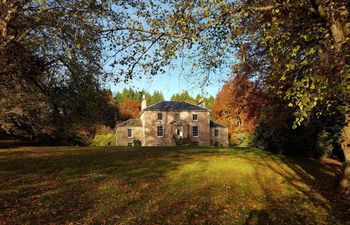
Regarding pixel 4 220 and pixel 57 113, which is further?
pixel 57 113

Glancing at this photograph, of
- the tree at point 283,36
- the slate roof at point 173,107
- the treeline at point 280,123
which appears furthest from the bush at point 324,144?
the slate roof at point 173,107

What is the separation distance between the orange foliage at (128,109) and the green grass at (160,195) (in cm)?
6856

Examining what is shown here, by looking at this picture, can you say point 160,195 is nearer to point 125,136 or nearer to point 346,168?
point 346,168

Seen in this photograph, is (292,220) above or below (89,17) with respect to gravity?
below

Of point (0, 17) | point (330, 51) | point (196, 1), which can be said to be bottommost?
point (330, 51)

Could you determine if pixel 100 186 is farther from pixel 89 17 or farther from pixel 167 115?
pixel 167 115

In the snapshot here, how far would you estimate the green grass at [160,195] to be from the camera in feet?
24.4

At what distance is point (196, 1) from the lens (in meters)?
6.46

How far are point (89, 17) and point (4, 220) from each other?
250 inches

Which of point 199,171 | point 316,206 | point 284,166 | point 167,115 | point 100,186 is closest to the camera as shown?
point 316,206

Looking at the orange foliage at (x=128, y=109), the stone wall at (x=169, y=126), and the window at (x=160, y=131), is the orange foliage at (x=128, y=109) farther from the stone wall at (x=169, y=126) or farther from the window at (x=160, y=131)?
the window at (x=160, y=131)

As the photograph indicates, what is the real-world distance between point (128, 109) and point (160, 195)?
79316 millimetres

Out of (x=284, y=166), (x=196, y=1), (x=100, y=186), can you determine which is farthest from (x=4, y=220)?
(x=284, y=166)

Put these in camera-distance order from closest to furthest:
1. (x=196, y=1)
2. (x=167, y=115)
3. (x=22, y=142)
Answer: (x=196, y=1), (x=22, y=142), (x=167, y=115)
